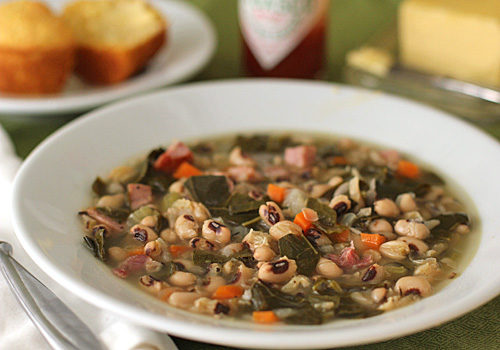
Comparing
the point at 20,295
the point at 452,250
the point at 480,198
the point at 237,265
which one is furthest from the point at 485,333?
the point at 20,295

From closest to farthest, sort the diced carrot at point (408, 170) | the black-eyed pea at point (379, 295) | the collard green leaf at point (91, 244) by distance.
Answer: the black-eyed pea at point (379, 295)
the collard green leaf at point (91, 244)
the diced carrot at point (408, 170)

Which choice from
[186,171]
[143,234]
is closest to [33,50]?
[186,171]

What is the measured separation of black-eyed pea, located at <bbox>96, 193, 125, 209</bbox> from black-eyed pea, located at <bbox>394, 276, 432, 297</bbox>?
1.17 meters

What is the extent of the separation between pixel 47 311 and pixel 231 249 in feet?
2.19

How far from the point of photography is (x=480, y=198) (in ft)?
9.17

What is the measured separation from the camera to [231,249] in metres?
2.41

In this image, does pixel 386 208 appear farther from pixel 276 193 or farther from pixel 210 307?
pixel 210 307

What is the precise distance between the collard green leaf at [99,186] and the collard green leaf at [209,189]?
362 mm

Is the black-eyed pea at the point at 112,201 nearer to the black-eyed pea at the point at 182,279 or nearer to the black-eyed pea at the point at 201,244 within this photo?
the black-eyed pea at the point at 201,244

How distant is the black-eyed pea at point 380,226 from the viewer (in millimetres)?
2539

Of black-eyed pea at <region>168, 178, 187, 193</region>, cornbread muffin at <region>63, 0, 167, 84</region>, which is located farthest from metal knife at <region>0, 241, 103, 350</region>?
cornbread muffin at <region>63, 0, 167, 84</region>

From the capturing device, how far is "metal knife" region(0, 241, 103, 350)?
198 centimetres

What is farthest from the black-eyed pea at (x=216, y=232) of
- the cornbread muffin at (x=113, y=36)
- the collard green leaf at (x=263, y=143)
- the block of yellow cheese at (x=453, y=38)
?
the block of yellow cheese at (x=453, y=38)

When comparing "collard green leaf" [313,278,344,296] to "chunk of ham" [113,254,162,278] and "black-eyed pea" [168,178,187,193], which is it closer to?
"chunk of ham" [113,254,162,278]
